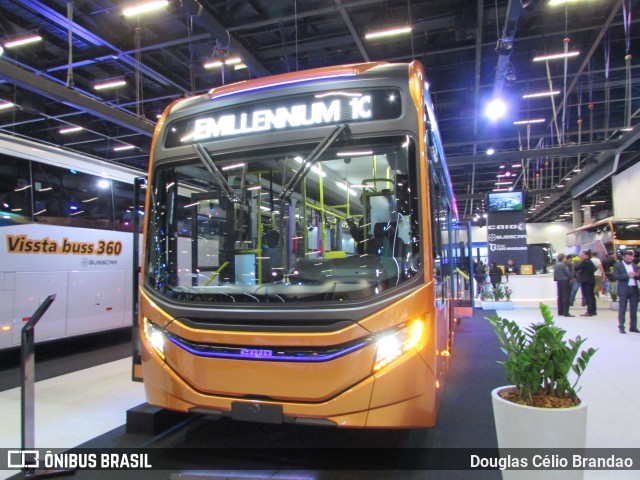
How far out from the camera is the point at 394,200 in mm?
2922

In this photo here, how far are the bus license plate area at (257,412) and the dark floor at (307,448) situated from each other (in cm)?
43

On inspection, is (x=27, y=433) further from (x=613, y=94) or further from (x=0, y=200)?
(x=613, y=94)

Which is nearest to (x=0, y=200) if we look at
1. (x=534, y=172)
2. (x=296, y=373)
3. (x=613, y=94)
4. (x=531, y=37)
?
(x=296, y=373)

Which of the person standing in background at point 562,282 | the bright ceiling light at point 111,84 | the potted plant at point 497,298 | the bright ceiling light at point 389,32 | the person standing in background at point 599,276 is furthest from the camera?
the person standing in background at point 599,276

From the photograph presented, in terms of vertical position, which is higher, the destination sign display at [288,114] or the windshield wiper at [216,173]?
the destination sign display at [288,114]

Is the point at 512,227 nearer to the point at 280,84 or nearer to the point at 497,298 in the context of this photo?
the point at 497,298

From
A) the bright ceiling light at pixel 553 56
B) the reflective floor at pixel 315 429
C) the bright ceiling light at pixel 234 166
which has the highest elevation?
the bright ceiling light at pixel 553 56

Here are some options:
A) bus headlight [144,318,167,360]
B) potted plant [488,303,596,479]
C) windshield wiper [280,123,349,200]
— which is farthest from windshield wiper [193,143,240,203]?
potted plant [488,303,596,479]

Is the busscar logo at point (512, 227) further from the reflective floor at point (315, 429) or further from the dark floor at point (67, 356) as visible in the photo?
the dark floor at point (67, 356)

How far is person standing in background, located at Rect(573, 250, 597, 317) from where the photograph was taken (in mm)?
10703

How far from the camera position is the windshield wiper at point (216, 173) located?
3064 mm

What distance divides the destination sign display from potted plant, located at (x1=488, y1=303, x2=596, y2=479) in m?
1.78

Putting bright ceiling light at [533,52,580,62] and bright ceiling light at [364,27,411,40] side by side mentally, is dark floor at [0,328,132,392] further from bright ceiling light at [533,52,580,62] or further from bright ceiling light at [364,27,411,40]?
bright ceiling light at [533,52,580,62]

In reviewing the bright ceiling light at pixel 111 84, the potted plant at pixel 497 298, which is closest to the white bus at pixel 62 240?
the bright ceiling light at pixel 111 84
